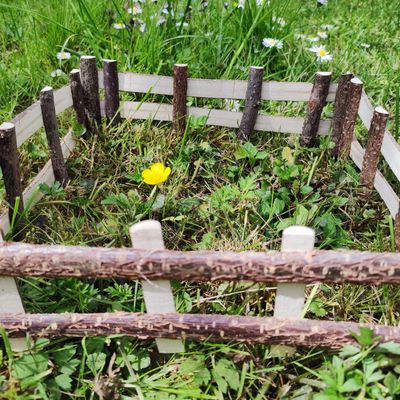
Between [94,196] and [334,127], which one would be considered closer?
[94,196]

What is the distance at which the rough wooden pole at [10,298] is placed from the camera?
1.60 metres

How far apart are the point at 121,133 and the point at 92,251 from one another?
4.27ft

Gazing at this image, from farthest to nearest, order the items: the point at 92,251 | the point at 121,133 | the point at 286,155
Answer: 1. the point at 121,133
2. the point at 286,155
3. the point at 92,251

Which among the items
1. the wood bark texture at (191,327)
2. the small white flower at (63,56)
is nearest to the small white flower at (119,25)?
the small white flower at (63,56)

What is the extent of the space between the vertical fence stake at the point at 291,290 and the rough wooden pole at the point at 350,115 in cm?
122

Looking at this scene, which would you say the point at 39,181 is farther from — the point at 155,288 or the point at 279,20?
the point at 279,20

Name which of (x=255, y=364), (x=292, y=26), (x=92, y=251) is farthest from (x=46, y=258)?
(x=292, y=26)

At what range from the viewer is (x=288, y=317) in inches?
65.1

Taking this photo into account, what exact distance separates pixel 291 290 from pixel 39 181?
1232mm

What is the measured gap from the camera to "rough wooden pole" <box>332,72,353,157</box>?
8.28ft

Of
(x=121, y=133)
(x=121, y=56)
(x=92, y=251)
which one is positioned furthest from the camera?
(x=121, y=56)

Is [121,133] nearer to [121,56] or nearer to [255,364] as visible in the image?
[121,56]

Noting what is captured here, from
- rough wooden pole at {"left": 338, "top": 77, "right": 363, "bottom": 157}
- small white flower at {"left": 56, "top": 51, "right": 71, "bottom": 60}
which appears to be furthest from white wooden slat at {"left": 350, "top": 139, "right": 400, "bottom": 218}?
small white flower at {"left": 56, "top": 51, "right": 71, "bottom": 60}

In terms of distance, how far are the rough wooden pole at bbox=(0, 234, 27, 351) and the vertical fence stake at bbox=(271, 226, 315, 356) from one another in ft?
2.76
